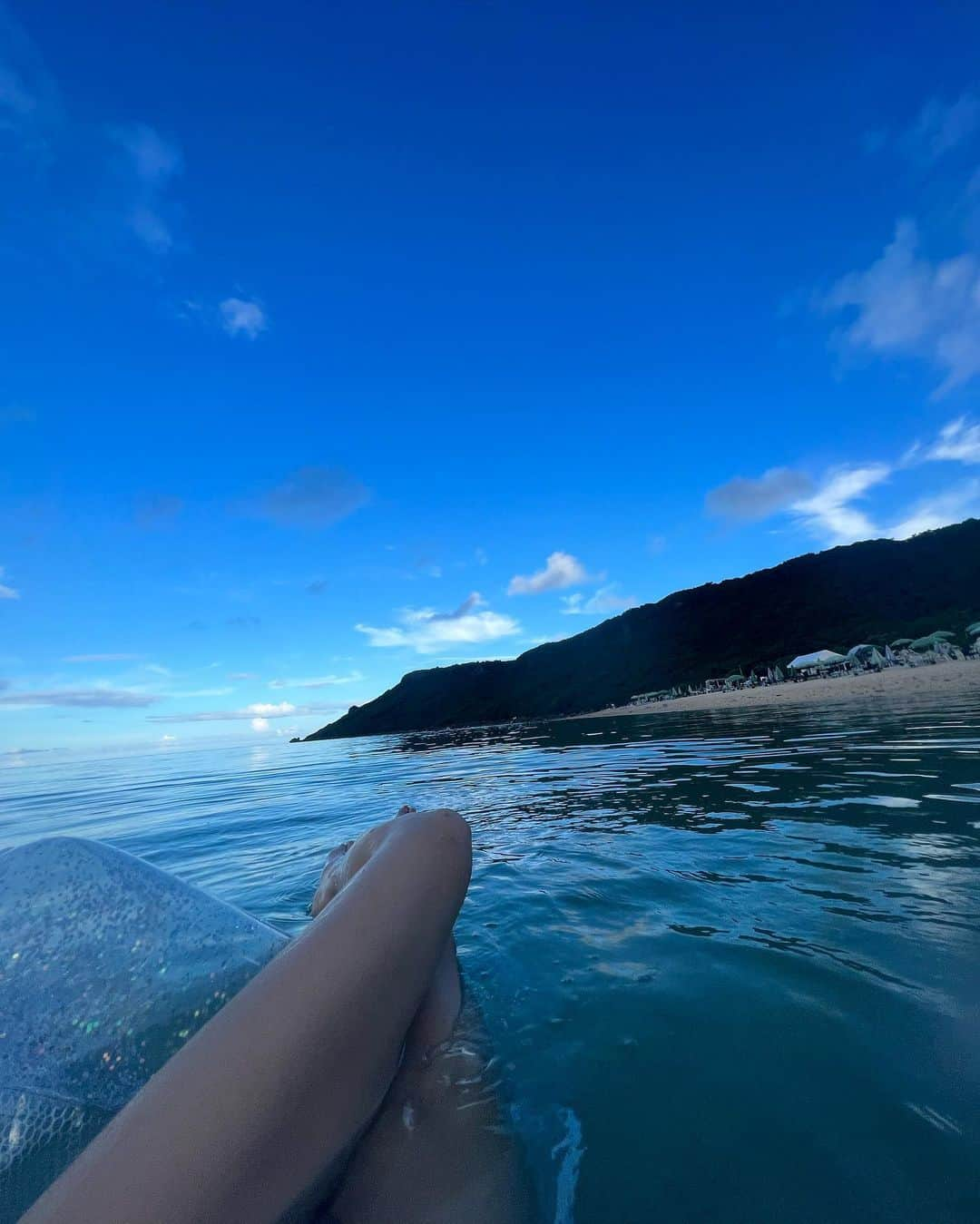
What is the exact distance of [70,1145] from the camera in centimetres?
175

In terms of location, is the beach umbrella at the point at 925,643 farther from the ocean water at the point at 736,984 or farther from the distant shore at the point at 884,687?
the ocean water at the point at 736,984

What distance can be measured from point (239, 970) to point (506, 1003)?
1.40 meters

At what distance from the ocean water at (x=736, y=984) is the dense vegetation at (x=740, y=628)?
40.5m

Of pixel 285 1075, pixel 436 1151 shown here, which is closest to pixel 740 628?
pixel 436 1151

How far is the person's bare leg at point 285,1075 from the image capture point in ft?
3.86

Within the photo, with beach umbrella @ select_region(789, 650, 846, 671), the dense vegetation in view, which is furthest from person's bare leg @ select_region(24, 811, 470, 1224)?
the dense vegetation

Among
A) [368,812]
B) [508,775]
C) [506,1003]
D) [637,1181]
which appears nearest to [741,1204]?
[637,1181]

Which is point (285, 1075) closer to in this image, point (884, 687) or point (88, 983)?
point (88, 983)

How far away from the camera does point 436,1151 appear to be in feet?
5.93

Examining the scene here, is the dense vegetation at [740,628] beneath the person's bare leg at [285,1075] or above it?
above

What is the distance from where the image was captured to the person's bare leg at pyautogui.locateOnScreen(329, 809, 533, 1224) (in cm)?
158

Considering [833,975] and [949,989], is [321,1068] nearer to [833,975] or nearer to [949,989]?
[833,975]

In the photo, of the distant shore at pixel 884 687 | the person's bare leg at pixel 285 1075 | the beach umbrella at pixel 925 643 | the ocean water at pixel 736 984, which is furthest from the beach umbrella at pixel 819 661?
the person's bare leg at pixel 285 1075

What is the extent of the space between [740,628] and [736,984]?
84.9m
